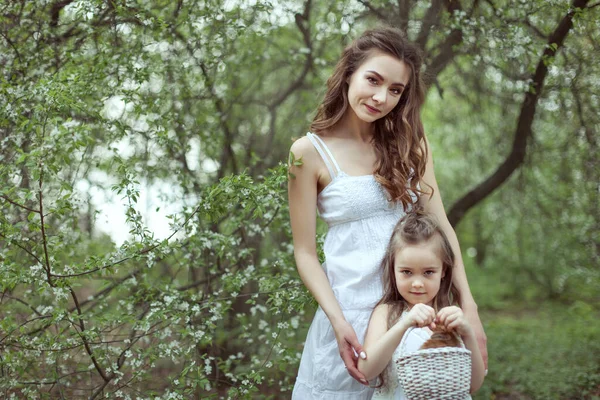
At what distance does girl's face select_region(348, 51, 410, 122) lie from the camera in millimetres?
2244

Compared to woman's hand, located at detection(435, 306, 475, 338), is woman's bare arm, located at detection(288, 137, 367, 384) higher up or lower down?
higher up

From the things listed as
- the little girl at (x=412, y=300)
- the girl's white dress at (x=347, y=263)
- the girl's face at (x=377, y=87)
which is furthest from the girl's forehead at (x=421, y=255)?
the girl's face at (x=377, y=87)

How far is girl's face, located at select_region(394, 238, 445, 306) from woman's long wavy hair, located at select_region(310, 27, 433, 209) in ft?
0.99

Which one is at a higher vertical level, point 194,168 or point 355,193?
point 194,168

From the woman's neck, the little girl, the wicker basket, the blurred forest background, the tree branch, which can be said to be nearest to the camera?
the wicker basket

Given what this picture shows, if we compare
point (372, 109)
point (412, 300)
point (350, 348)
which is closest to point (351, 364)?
point (350, 348)

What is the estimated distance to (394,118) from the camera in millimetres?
2477

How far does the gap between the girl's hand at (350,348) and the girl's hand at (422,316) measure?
24cm

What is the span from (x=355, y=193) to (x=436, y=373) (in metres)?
0.75

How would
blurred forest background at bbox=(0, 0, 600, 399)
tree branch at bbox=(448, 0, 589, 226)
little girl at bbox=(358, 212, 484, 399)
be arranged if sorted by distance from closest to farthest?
1. little girl at bbox=(358, 212, 484, 399)
2. blurred forest background at bbox=(0, 0, 600, 399)
3. tree branch at bbox=(448, 0, 589, 226)

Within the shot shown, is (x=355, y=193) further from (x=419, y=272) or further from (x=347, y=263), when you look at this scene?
(x=419, y=272)

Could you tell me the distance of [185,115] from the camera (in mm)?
3785

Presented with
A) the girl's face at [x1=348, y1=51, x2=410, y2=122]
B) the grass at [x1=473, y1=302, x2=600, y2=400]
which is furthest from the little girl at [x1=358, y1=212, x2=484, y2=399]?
the grass at [x1=473, y1=302, x2=600, y2=400]

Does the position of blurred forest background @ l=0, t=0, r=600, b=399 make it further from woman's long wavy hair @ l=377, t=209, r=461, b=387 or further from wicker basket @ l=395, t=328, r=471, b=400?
wicker basket @ l=395, t=328, r=471, b=400
